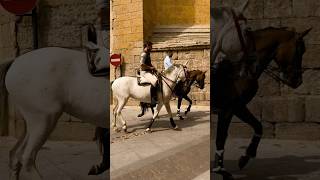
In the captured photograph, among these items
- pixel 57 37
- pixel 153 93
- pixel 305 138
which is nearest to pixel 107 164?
pixel 57 37

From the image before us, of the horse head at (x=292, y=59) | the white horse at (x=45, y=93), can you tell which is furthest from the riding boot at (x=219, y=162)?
the white horse at (x=45, y=93)

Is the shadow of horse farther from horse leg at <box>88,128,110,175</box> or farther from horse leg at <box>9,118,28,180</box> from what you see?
horse leg at <box>9,118,28,180</box>

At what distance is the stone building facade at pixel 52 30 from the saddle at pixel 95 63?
0.26 ft

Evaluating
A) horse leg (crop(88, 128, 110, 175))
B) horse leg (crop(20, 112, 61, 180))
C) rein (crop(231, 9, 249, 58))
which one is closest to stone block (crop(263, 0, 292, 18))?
rein (crop(231, 9, 249, 58))

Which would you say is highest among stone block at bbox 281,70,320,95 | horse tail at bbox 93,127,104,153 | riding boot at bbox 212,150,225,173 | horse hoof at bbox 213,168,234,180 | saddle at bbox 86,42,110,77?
saddle at bbox 86,42,110,77

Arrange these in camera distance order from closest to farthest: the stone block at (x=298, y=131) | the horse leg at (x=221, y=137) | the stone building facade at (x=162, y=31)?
the stone block at (x=298, y=131) < the horse leg at (x=221, y=137) < the stone building facade at (x=162, y=31)

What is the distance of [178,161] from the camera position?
545cm

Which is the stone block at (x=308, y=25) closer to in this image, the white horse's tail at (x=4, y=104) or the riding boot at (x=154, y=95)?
the white horse's tail at (x=4, y=104)

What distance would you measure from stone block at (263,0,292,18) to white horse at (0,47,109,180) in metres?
1.65

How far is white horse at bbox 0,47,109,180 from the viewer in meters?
3.53

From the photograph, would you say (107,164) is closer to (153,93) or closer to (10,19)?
(10,19)

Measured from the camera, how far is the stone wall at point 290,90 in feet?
11.8

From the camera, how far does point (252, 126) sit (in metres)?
3.79

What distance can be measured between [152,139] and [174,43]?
8139mm
